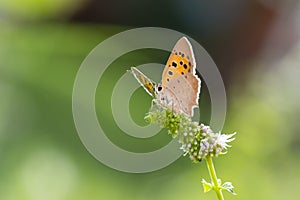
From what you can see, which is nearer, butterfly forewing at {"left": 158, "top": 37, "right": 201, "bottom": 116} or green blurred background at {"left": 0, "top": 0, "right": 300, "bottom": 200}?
butterfly forewing at {"left": 158, "top": 37, "right": 201, "bottom": 116}

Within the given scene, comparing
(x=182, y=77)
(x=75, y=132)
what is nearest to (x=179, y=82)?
(x=182, y=77)

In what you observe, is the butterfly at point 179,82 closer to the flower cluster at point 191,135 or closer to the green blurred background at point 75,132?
the flower cluster at point 191,135

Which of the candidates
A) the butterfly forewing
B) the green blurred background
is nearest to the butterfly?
the butterfly forewing

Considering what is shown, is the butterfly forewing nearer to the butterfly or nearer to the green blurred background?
the butterfly

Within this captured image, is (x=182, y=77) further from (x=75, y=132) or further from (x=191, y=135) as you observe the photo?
(x=75, y=132)

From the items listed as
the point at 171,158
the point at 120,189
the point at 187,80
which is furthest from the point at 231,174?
the point at 187,80

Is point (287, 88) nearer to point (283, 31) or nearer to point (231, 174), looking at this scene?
point (231, 174)
